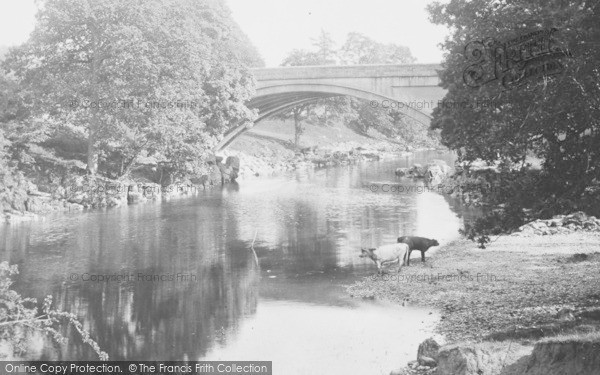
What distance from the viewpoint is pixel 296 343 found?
17.1m

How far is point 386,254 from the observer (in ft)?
80.8

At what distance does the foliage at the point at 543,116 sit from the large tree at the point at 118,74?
1225 inches

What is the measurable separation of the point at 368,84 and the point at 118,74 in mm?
21590

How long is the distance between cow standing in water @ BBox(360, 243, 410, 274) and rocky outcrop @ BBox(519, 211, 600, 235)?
314 inches

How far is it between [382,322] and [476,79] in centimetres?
758

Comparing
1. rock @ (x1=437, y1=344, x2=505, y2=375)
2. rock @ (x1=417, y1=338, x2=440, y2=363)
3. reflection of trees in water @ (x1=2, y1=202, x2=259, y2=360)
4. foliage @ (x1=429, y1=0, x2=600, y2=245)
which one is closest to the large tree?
reflection of trees in water @ (x1=2, y1=202, x2=259, y2=360)

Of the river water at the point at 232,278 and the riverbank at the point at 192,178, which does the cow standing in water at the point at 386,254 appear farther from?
the riverbank at the point at 192,178

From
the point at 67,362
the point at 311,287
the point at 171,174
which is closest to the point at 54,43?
the point at 171,174

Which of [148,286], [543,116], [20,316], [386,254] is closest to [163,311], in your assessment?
[148,286]

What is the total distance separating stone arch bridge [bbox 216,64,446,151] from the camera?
51.4 m

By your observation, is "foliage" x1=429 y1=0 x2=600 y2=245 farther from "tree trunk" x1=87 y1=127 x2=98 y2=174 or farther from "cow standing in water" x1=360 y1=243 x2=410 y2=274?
"tree trunk" x1=87 y1=127 x2=98 y2=174

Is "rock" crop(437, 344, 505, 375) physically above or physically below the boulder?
below

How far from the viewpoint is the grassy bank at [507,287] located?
15.6 metres

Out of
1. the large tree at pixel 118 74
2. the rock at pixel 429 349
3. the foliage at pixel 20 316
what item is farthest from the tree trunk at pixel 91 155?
the rock at pixel 429 349
